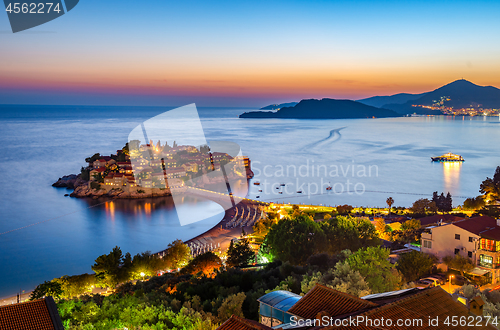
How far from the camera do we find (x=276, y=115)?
90938 mm

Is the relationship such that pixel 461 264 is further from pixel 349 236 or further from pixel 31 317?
pixel 31 317

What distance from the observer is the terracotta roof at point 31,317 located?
227 cm

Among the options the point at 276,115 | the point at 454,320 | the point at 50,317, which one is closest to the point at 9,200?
the point at 50,317

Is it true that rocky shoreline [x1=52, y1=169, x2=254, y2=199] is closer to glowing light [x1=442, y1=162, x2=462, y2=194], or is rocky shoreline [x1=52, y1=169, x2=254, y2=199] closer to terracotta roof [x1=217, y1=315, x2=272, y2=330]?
glowing light [x1=442, y1=162, x2=462, y2=194]

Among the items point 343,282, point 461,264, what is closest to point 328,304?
point 343,282

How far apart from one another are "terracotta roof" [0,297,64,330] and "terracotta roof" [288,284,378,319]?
150 cm

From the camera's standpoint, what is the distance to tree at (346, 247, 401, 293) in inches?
173

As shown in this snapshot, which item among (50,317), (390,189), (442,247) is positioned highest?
(50,317)

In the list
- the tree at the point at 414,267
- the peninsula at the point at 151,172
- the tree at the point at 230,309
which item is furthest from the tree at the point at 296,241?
the peninsula at the point at 151,172

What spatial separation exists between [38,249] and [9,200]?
305 inches

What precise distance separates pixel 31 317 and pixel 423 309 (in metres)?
2.36

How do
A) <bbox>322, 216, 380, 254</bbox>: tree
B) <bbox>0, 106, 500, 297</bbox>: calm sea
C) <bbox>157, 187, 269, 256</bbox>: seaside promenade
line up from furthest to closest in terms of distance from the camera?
<bbox>0, 106, 500, 297</bbox>: calm sea → <bbox>157, 187, 269, 256</bbox>: seaside promenade → <bbox>322, 216, 380, 254</bbox>: tree

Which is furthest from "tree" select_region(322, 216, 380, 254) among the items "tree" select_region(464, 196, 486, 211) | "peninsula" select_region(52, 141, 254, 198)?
"peninsula" select_region(52, 141, 254, 198)

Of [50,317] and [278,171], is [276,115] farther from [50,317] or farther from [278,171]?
[50,317]
